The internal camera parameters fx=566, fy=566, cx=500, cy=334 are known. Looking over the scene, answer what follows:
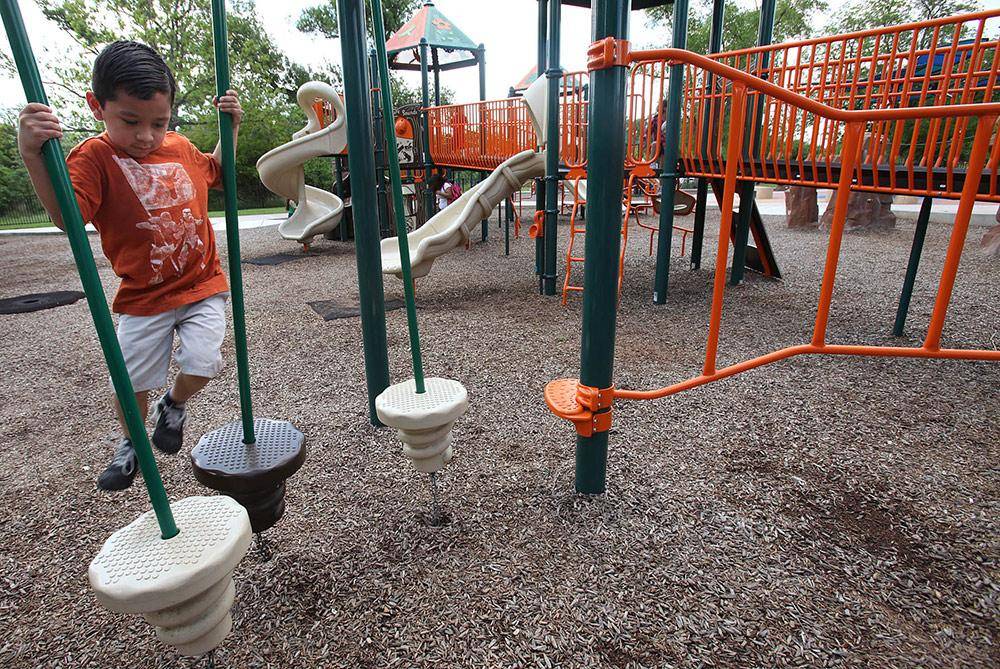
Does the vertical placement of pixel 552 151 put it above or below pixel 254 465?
above

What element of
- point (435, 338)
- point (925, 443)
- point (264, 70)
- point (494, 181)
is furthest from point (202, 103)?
point (925, 443)

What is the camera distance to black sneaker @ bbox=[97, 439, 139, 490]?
5.84ft

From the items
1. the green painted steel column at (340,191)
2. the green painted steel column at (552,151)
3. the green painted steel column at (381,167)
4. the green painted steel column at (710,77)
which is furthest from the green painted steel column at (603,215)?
the green painted steel column at (340,191)

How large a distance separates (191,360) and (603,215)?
4.51ft

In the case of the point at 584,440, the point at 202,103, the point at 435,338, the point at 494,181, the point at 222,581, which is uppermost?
the point at 202,103

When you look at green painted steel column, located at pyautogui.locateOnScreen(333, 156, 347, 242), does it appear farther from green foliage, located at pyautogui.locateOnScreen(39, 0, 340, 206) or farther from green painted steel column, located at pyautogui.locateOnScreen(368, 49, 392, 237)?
green foliage, located at pyautogui.locateOnScreen(39, 0, 340, 206)

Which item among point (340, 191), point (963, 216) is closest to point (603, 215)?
point (963, 216)

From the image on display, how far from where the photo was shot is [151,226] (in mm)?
1735

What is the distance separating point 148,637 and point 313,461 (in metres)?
0.89

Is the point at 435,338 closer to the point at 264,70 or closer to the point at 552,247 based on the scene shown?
the point at 552,247

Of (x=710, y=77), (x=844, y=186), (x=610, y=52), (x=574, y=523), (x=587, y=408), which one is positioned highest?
(x=710, y=77)

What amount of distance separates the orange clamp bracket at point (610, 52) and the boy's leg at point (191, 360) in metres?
1.39

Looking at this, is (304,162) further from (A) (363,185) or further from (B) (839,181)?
(B) (839,181)

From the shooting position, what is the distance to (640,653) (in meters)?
1.35
